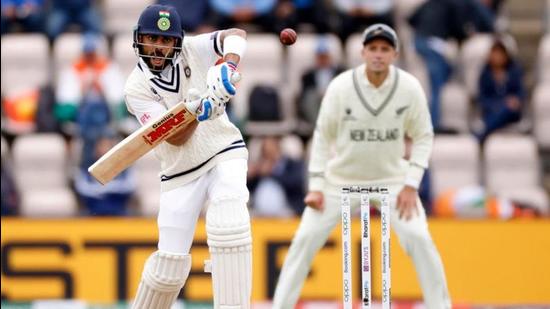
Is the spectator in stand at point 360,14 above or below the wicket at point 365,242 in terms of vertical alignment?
above

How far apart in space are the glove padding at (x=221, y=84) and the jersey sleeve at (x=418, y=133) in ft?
4.85

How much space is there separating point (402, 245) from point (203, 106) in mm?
1648

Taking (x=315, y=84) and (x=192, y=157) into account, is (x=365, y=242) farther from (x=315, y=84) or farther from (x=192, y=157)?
(x=315, y=84)

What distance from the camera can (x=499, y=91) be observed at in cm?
1005

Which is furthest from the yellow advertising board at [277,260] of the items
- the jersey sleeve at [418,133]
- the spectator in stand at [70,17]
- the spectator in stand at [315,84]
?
the spectator in stand at [70,17]

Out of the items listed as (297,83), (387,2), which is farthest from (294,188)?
(387,2)

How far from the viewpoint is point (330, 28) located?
10.6m

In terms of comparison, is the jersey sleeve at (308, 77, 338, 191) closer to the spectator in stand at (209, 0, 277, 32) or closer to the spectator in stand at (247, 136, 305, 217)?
the spectator in stand at (247, 136, 305, 217)

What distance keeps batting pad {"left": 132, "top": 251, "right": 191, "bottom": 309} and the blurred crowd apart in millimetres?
3162

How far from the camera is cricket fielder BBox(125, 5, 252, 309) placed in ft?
18.9

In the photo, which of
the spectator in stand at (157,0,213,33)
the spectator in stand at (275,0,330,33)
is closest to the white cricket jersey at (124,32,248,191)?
the spectator in stand at (157,0,213,33)

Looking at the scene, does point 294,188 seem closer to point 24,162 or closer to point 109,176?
point 24,162

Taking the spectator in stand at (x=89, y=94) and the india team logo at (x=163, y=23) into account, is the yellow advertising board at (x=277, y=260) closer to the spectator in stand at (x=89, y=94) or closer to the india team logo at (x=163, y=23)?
the spectator in stand at (x=89, y=94)

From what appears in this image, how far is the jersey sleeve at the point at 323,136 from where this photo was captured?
686 cm
